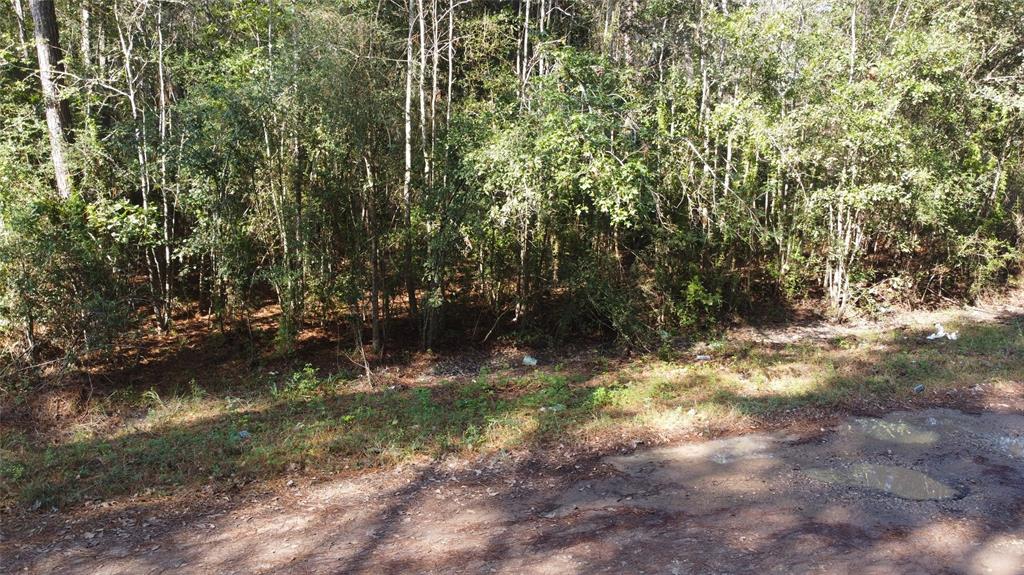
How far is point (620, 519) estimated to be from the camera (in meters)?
5.15

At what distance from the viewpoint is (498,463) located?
6375mm

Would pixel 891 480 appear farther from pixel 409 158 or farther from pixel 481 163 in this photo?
pixel 409 158

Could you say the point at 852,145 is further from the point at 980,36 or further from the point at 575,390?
the point at 575,390

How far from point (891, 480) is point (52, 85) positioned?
11.6m

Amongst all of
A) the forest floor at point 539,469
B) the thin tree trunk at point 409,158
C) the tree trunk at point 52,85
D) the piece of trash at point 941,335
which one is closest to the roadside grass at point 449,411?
the forest floor at point 539,469

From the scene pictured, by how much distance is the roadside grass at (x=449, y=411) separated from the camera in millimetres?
6277

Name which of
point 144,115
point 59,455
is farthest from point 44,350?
point 144,115

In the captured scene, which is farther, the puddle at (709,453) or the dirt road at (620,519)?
the puddle at (709,453)

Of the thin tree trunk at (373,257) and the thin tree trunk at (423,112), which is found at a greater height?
the thin tree trunk at (423,112)

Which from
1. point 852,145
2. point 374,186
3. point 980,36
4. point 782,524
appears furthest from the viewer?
point 980,36

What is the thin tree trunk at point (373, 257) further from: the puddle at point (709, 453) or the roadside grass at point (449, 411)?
the puddle at point (709, 453)

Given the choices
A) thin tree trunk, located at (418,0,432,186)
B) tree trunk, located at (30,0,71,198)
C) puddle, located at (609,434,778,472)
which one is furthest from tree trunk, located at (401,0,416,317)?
puddle, located at (609,434,778,472)

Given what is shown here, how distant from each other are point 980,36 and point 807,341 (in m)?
6.74

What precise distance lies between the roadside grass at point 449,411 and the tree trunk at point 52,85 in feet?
11.0
